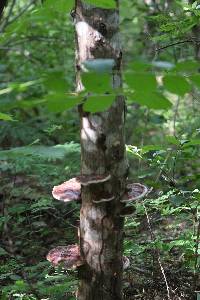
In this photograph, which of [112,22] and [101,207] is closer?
[112,22]

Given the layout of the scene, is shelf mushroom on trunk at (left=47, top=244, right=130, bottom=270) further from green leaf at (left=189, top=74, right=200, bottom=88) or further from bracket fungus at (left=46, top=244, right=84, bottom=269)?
green leaf at (left=189, top=74, right=200, bottom=88)

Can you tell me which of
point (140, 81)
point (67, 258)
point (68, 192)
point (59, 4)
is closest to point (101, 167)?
point (68, 192)

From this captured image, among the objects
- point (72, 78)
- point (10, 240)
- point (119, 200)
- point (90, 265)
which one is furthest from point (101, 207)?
point (72, 78)

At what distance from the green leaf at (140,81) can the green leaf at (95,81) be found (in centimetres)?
7

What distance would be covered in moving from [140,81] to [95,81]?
0.14 m

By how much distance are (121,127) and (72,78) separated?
18.0 ft

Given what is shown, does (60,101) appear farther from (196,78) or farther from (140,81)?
(196,78)

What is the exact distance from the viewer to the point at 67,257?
2955 millimetres

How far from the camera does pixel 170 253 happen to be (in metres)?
4.68

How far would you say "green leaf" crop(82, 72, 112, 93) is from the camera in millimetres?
1419

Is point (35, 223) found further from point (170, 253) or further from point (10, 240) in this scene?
point (170, 253)

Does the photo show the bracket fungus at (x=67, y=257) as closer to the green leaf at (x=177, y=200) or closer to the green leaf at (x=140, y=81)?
the green leaf at (x=177, y=200)

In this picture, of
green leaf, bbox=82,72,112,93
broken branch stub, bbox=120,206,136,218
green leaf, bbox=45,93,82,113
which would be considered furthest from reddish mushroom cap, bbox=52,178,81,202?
green leaf, bbox=82,72,112,93

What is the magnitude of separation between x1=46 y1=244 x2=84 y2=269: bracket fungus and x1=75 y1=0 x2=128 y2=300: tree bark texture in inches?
2.5
